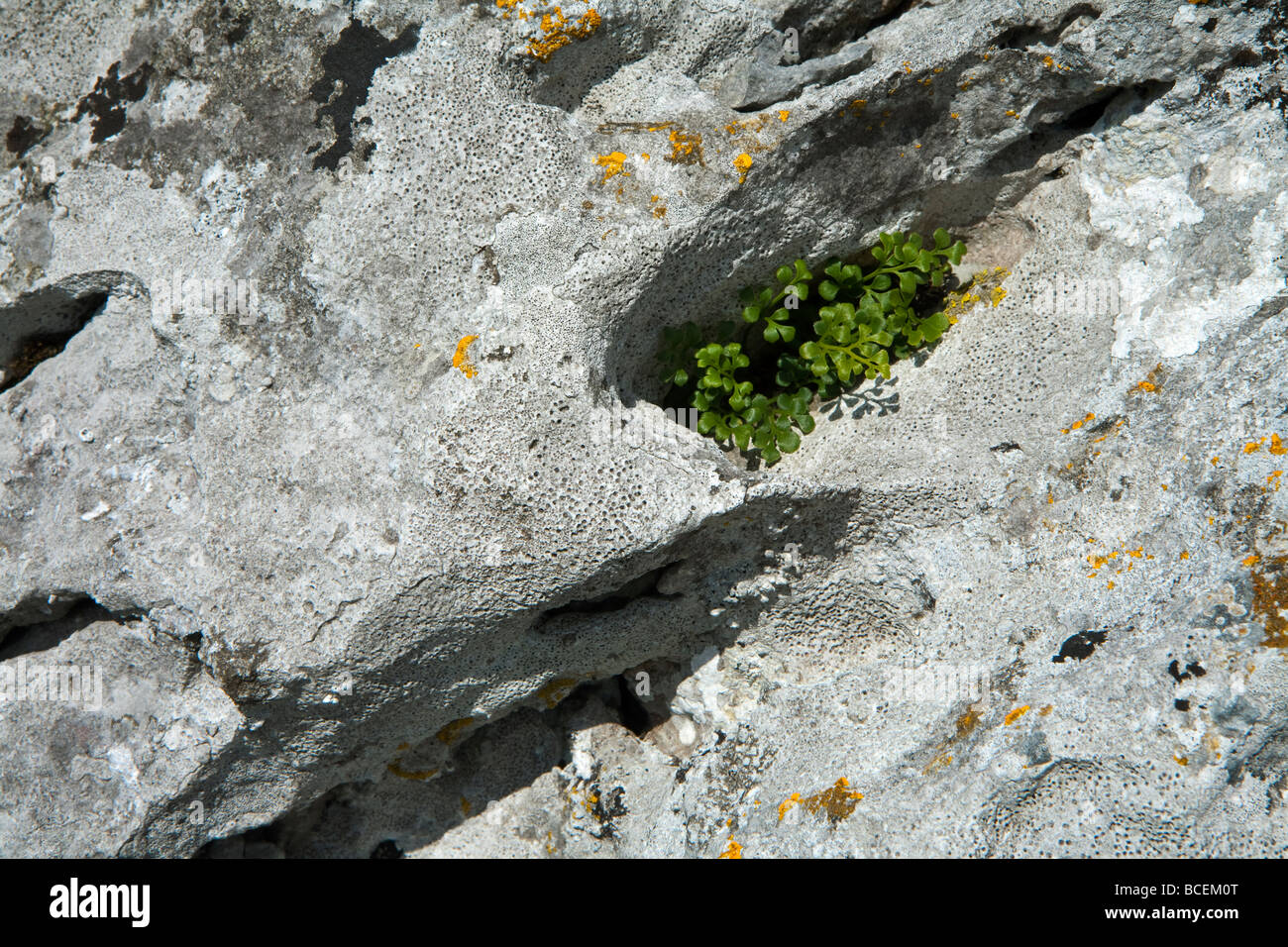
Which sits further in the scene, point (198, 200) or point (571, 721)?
point (571, 721)

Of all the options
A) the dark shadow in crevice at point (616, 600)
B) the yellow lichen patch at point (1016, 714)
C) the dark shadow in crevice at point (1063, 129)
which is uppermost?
the dark shadow in crevice at point (1063, 129)

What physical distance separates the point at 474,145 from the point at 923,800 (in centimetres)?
279

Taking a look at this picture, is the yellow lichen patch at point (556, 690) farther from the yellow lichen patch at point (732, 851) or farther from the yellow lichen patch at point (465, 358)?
the yellow lichen patch at point (465, 358)

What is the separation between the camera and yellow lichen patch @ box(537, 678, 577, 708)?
142 inches

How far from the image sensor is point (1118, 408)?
2955 mm

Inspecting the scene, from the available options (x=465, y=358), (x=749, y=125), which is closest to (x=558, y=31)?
(x=749, y=125)

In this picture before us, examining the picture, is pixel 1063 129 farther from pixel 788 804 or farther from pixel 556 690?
pixel 556 690

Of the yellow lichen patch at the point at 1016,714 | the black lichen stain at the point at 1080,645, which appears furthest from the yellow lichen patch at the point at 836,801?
the black lichen stain at the point at 1080,645

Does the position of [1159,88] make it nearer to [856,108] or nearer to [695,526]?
[856,108]

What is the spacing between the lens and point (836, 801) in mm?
3096

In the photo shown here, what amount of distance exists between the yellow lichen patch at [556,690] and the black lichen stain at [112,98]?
2.83 meters

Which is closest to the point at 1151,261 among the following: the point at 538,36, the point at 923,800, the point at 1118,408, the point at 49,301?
the point at 1118,408

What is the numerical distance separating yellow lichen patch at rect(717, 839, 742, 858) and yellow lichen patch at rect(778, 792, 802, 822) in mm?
202

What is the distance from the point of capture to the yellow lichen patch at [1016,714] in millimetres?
2887
